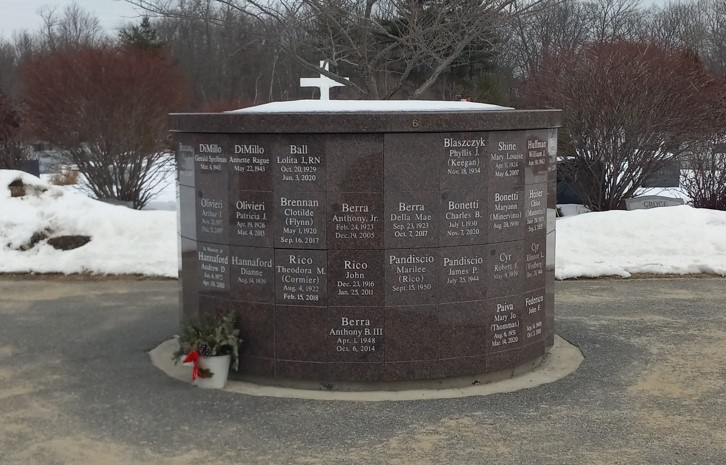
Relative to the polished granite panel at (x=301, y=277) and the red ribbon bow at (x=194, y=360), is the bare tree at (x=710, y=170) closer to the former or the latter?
the polished granite panel at (x=301, y=277)

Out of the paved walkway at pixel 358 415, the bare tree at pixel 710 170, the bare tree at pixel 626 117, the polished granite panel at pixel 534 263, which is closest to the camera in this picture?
the paved walkway at pixel 358 415

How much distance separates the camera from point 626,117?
15.0m

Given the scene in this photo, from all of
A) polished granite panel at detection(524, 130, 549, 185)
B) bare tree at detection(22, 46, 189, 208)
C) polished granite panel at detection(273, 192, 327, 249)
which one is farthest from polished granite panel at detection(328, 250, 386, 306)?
bare tree at detection(22, 46, 189, 208)

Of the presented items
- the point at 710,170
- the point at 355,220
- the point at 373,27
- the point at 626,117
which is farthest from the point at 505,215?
the point at 710,170

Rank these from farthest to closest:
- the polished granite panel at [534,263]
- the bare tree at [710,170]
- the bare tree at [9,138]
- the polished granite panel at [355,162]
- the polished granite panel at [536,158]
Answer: the bare tree at [9,138]
the bare tree at [710,170]
the polished granite panel at [534,263]
the polished granite panel at [536,158]
the polished granite panel at [355,162]

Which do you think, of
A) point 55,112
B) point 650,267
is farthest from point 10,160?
point 650,267

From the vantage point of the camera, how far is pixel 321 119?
6.03 m

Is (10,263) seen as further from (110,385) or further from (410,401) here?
(410,401)

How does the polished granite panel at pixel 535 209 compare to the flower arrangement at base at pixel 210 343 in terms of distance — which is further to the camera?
the polished granite panel at pixel 535 209

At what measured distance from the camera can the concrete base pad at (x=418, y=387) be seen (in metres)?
6.15

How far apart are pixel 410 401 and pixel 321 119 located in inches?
82.3

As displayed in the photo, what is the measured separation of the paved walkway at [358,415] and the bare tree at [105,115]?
32.6 feet

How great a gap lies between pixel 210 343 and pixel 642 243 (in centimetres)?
790

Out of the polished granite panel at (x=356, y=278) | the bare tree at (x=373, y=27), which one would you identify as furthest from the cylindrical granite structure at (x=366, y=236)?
the bare tree at (x=373, y=27)
